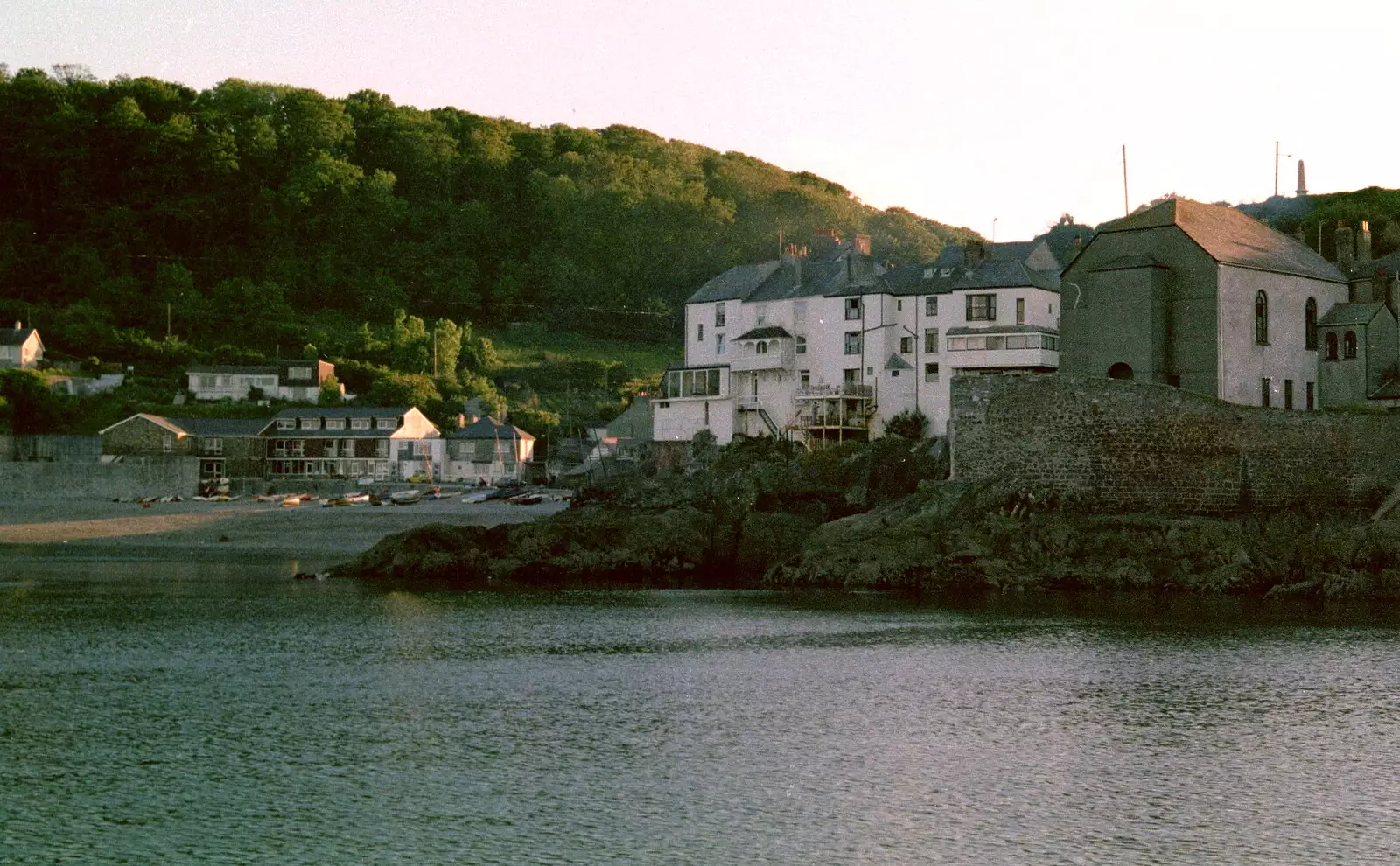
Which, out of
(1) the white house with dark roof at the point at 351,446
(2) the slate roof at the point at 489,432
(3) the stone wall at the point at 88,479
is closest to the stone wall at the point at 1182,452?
(2) the slate roof at the point at 489,432

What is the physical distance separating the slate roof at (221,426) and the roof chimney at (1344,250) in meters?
46.9

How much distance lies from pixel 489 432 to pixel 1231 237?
126ft

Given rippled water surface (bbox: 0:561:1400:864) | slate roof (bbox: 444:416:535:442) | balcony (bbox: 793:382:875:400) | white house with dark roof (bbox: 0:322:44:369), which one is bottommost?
rippled water surface (bbox: 0:561:1400:864)

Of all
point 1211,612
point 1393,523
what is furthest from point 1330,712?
point 1393,523

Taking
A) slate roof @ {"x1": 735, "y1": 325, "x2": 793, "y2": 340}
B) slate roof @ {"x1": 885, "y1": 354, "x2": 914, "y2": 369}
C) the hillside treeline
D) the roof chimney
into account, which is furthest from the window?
the hillside treeline

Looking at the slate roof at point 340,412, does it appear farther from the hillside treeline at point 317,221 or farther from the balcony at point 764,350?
the balcony at point 764,350

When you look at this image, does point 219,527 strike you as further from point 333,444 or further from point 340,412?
point 340,412

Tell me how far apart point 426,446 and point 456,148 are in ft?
180

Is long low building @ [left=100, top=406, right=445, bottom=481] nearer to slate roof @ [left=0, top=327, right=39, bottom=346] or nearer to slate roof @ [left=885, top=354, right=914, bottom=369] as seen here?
slate roof @ [left=0, top=327, right=39, bottom=346]

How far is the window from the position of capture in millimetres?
48250

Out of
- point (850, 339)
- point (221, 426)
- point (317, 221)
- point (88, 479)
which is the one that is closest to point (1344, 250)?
point (850, 339)

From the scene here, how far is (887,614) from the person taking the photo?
29953 millimetres

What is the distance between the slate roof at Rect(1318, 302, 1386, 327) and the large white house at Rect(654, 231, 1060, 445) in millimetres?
8874

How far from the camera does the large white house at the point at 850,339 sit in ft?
158
